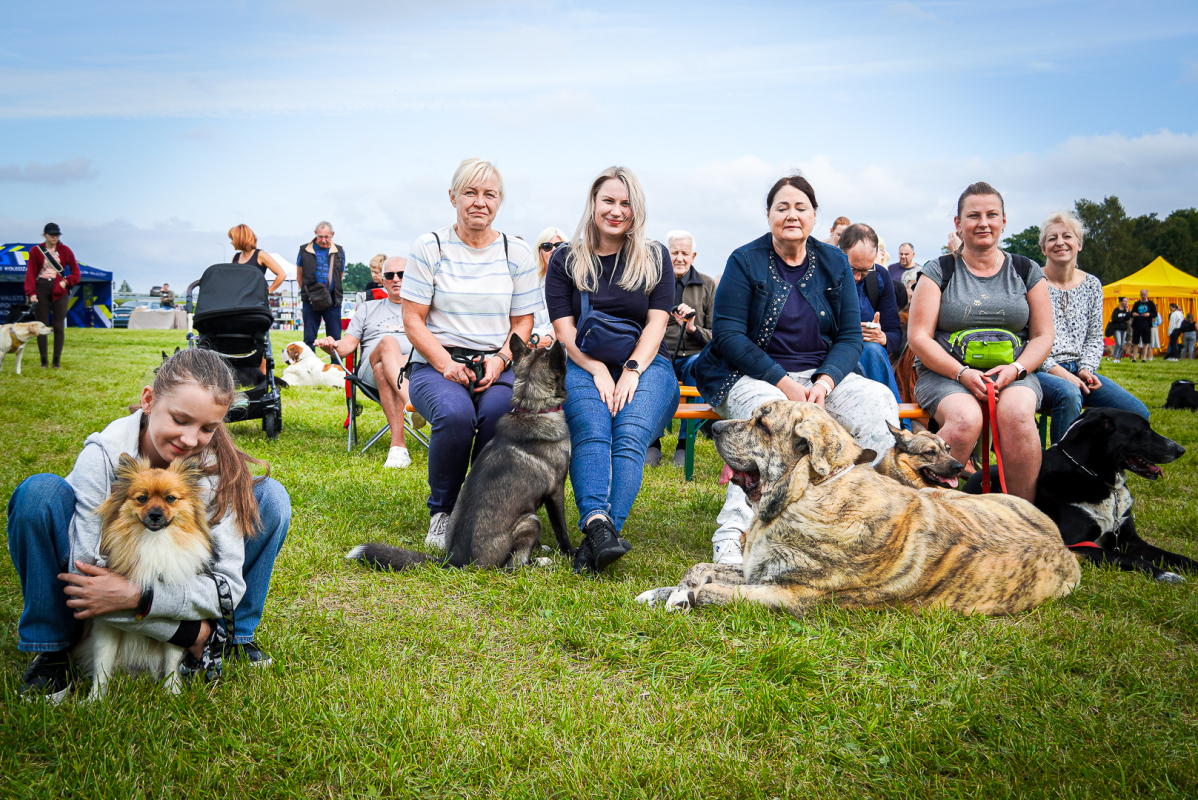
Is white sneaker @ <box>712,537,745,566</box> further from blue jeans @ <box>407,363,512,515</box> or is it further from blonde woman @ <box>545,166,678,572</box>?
blue jeans @ <box>407,363,512,515</box>

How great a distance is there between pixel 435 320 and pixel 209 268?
3969 millimetres

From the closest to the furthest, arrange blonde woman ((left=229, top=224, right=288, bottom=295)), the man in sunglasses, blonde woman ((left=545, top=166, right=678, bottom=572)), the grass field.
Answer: the grass field → blonde woman ((left=545, top=166, right=678, bottom=572)) → the man in sunglasses → blonde woman ((left=229, top=224, right=288, bottom=295))

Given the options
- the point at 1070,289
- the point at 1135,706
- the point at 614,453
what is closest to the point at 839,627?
the point at 1135,706

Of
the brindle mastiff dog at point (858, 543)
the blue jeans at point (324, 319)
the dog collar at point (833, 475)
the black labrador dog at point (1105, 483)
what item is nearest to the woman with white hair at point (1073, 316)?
the black labrador dog at point (1105, 483)

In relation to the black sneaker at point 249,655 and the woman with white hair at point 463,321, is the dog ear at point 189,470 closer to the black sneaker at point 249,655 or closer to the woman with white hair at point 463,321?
the black sneaker at point 249,655

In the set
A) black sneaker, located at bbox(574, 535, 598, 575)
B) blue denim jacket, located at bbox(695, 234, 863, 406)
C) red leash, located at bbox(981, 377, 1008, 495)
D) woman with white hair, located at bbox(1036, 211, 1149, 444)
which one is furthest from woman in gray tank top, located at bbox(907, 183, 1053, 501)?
black sneaker, located at bbox(574, 535, 598, 575)

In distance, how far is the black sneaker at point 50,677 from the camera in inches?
86.7

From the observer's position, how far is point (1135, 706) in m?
2.41

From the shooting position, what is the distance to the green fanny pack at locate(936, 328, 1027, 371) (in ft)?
14.9

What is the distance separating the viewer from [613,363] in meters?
4.36

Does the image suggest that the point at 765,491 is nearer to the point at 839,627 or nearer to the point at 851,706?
the point at 839,627

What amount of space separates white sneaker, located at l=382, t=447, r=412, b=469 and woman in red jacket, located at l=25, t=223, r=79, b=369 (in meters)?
9.80

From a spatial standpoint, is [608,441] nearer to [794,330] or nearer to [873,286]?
[794,330]

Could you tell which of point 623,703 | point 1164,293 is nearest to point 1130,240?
point 1164,293
